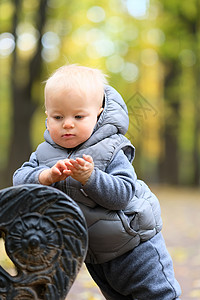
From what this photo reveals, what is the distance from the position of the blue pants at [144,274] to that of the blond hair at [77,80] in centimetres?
88

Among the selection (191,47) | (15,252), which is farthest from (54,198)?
(191,47)

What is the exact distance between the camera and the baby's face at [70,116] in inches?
91.9

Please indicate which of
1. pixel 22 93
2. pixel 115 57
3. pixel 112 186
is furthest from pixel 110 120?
pixel 115 57

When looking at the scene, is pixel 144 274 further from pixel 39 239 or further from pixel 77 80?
pixel 77 80

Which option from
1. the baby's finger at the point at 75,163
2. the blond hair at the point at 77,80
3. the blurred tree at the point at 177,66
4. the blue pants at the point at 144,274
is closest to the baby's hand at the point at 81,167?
the baby's finger at the point at 75,163

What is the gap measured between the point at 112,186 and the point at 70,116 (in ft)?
1.38

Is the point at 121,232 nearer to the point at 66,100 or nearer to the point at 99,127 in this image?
the point at 99,127

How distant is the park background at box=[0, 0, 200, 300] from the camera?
1447cm

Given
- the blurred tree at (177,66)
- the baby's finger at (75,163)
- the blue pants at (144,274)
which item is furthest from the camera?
the blurred tree at (177,66)

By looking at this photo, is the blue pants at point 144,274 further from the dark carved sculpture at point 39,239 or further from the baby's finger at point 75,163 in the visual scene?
the baby's finger at point 75,163

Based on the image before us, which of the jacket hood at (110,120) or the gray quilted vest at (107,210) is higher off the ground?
the jacket hood at (110,120)

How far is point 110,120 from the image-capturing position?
2.47 meters

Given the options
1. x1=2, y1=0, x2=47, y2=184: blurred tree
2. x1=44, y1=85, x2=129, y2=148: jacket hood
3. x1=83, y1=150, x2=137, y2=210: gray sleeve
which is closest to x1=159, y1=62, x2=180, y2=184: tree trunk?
x1=2, y1=0, x2=47, y2=184: blurred tree

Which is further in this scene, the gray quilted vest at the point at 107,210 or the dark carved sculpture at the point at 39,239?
the gray quilted vest at the point at 107,210
